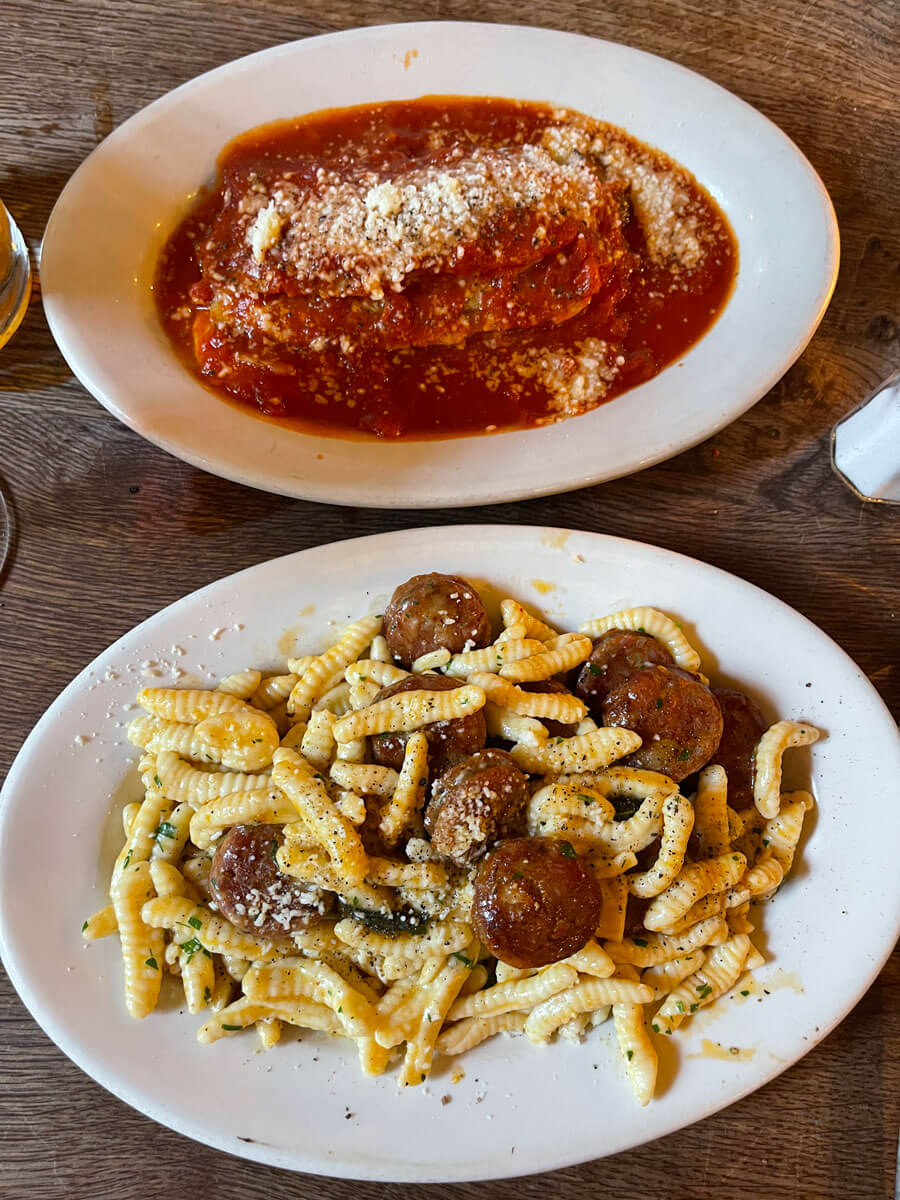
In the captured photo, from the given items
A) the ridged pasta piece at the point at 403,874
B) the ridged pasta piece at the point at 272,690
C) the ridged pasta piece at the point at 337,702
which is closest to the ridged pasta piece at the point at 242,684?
the ridged pasta piece at the point at 272,690

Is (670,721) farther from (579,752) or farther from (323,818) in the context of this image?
(323,818)

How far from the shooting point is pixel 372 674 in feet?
6.50

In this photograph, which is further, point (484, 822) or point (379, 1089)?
point (379, 1089)

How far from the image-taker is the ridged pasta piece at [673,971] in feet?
6.43

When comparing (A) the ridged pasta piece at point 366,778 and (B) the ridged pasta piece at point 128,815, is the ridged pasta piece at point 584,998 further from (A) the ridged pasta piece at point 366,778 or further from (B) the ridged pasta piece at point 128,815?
(B) the ridged pasta piece at point 128,815

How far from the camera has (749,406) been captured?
2.24m

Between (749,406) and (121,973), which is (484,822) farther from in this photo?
(749,406)

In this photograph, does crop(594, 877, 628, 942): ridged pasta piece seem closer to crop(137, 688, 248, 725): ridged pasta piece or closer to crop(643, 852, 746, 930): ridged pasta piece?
crop(643, 852, 746, 930): ridged pasta piece

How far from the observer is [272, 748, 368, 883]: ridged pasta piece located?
1763 mm

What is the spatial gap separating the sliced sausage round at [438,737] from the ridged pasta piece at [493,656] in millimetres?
49

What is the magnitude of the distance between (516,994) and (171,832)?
885mm

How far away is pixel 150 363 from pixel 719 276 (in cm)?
161

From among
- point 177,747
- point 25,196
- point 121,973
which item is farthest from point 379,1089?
point 25,196

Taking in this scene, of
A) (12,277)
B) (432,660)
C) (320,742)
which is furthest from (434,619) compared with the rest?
(12,277)
